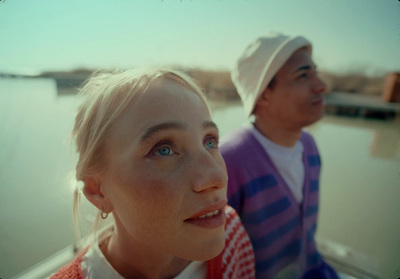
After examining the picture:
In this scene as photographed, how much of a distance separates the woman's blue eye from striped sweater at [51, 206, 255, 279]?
37 cm

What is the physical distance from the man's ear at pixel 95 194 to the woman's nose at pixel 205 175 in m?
0.25

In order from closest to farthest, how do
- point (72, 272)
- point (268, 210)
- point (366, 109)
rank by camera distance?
point (72, 272) < point (268, 210) < point (366, 109)

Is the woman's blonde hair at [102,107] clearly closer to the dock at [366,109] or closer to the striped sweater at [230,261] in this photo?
the striped sweater at [230,261]

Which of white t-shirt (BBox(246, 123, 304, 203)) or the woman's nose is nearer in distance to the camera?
the woman's nose

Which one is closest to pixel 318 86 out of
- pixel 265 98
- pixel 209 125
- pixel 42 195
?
pixel 265 98

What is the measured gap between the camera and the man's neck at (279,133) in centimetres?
116

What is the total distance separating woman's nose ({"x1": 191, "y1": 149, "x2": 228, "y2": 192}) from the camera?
17.1 inches

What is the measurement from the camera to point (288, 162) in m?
1.11

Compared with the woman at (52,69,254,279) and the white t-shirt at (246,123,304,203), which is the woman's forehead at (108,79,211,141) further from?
the white t-shirt at (246,123,304,203)

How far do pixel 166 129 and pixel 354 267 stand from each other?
155 cm

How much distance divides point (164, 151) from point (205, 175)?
10cm

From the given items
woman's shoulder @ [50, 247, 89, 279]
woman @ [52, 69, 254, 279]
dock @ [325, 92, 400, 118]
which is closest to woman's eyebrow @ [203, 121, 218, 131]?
woman @ [52, 69, 254, 279]

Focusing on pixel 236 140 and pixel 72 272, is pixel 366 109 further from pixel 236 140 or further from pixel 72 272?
pixel 72 272

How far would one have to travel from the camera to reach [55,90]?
131 cm
